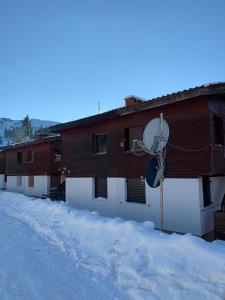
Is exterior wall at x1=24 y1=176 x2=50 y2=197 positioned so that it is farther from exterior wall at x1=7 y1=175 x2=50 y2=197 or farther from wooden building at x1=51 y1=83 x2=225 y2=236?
wooden building at x1=51 y1=83 x2=225 y2=236

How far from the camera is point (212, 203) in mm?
12570

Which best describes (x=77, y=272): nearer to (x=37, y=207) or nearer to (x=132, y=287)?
(x=132, y=287)

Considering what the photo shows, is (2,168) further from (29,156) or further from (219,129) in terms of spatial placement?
(219,129)

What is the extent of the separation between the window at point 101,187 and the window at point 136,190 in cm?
218

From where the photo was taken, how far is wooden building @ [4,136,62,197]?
25234mm

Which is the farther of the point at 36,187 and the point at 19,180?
the point at 19,180

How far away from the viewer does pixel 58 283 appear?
553cm

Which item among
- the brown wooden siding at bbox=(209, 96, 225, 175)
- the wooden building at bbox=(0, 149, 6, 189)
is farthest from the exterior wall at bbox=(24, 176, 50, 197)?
the brown wooden siding at bbox=(209, 96, 225, 175)

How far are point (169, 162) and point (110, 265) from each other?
6899mm

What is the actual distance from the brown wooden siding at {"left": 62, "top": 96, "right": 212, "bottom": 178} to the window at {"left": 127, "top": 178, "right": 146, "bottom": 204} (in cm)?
44

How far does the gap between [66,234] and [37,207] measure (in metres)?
6.81

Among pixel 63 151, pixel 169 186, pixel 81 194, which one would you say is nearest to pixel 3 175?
pixel 63 151

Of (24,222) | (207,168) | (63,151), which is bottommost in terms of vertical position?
(24,222)

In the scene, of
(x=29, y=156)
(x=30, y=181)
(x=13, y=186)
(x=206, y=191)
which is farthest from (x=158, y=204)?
(x=13, y=186)
